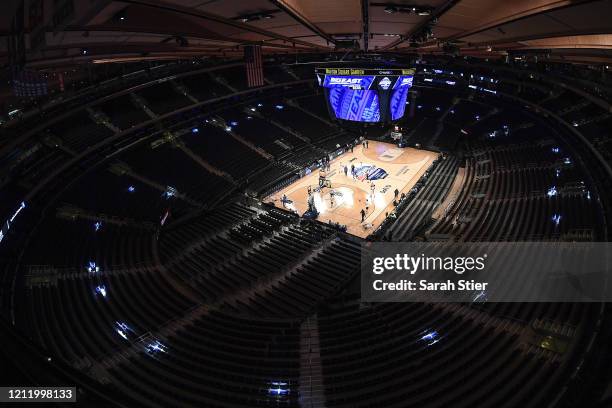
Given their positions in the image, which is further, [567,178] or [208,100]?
[208,100]

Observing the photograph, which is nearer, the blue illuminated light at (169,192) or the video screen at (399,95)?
the blue illuminated light at (169,192)

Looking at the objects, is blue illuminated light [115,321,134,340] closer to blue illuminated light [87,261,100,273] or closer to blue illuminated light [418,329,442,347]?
blue illuminated light [87,261,100,273]

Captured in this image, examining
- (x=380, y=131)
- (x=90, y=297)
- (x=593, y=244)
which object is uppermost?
(x=380, y=131)

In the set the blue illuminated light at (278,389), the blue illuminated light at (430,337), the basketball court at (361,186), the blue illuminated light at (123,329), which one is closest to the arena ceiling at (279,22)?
the blue illuminated light at (123,329)

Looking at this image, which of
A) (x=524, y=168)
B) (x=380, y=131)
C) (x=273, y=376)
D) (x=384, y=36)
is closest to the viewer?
(x=273, y=376)

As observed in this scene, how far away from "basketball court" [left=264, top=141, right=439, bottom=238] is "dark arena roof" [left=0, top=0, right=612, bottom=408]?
0.23 m

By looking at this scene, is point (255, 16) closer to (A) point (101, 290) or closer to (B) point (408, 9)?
(B) point (408, 9)

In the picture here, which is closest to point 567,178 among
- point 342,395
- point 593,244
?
point 593,244

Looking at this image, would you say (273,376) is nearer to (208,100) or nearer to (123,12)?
(123,12)

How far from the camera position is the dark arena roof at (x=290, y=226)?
13.5 m

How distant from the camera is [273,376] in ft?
49.0

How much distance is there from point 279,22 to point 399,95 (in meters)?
20.5

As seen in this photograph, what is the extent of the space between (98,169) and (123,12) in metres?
18.9

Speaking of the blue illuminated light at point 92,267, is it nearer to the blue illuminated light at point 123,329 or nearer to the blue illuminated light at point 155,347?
the blue illuminated light at point 123,329
